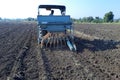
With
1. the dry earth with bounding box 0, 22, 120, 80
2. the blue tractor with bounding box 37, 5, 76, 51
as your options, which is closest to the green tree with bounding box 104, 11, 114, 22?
the blue tractor with bounding box 37, 5, 76, 51

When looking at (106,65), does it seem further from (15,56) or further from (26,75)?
(15,56)

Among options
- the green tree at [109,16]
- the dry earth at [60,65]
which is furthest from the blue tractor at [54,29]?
the green tree at [109,16]

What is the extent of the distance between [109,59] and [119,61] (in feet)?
1.93

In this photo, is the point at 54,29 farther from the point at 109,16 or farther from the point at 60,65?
the point at 109,16

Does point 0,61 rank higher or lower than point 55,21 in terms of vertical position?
lower

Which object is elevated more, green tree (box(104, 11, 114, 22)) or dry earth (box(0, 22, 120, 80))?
dry earth (box(0, 22, 120, 80))

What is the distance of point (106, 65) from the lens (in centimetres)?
1066

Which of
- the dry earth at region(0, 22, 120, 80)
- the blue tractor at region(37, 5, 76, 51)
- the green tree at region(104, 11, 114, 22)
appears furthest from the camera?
the green tree at region(104, 11, 114, 22)

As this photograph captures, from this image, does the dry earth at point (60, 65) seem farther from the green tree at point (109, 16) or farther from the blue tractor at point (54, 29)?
the green tree at point (109, 16)

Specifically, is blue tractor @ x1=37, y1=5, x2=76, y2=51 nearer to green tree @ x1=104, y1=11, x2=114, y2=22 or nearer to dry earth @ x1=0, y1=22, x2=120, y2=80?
dry earth @ x1=0, y1=22, x2=120, y2=80

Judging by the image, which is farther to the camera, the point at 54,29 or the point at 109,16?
the point at 109,16

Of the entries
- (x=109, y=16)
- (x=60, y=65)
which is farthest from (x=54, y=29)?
(x=109, y=16)

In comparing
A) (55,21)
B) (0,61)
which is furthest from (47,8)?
(0,61)

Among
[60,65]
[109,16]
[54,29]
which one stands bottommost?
[109,16]
